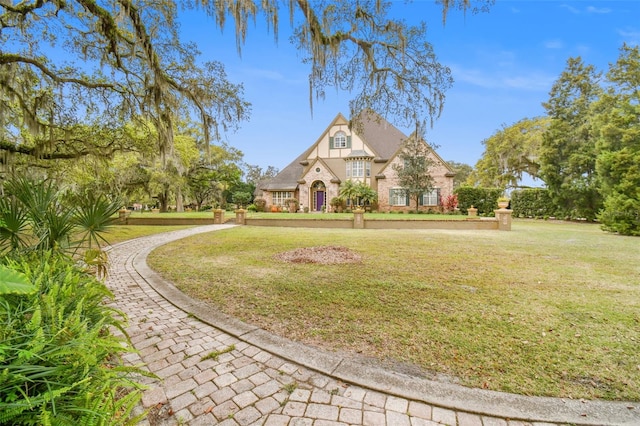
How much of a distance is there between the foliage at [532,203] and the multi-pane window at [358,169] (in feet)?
40.5

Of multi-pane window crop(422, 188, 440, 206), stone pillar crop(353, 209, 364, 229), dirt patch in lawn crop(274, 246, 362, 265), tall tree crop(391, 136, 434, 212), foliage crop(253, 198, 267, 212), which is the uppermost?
tall tree crop(391, 136, 434, 212)

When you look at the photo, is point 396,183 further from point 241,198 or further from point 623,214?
point 241,198

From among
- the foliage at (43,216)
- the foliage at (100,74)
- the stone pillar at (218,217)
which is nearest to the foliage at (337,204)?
the stone pillar at (218,217)

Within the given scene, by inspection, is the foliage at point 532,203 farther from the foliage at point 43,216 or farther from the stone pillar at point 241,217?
the foliage at point 43,216

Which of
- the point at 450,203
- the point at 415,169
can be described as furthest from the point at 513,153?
the point at 415,169

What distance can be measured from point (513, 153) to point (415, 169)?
13.9m

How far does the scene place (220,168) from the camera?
3084 cm

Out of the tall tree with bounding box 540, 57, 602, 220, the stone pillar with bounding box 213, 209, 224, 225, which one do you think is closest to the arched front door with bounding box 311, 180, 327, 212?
the stone pillar with bounding box 213, 209, 224, 225

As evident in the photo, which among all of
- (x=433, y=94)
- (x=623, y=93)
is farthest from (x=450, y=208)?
(x=433, y=94)

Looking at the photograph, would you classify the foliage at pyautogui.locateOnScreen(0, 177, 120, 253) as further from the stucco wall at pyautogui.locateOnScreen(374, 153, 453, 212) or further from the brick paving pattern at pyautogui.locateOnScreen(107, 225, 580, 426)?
the stucco wall at pyautogui.locateOnScreen(374, 153, 453, 212)

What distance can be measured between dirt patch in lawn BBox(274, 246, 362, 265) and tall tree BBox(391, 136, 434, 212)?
46.7ft

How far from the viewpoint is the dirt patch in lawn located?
6.58 m

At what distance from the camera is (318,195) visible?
25.3 meters

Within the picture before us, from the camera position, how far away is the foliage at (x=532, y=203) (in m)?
21.8
